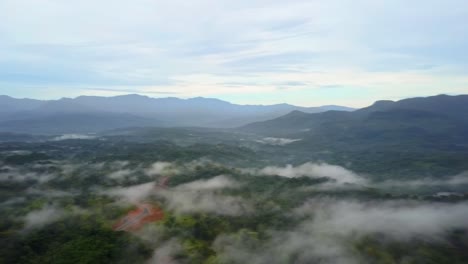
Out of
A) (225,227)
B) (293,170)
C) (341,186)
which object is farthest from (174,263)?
(293,170)

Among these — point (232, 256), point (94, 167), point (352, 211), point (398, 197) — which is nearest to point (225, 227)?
point (232, 256)

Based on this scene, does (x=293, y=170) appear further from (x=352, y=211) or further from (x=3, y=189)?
(x=3, y=189)

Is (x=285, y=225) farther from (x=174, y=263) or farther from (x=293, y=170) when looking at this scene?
(x=293, y=170)

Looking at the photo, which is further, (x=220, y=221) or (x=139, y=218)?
(x=139, y=218)

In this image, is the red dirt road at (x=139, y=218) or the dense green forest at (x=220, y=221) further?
the red dirt road at (x=139, y=218)

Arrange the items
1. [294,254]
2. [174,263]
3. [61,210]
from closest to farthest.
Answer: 1. [174,263]
2. [294,254]
3. [61,210]


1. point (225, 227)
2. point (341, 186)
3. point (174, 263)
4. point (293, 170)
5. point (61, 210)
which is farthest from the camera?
point (293, 170)

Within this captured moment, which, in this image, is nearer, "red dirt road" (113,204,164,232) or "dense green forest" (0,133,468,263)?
"dense green forest" (0,133,468,263)

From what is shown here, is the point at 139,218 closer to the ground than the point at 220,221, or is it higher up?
closer to the ground

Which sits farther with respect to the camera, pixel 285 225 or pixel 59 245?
pixel 285 225
